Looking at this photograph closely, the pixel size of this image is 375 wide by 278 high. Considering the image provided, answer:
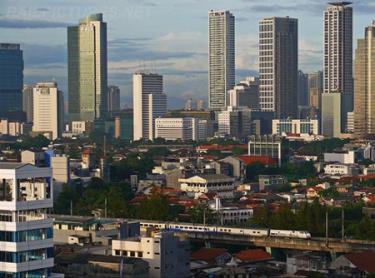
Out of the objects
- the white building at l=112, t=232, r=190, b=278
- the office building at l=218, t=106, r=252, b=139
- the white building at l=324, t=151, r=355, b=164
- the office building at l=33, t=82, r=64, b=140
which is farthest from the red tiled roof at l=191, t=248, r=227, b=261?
the office building at l=33, t=82, r=64, b=140

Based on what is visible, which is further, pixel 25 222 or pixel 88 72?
pixel 88 72

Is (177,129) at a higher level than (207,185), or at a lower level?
higher

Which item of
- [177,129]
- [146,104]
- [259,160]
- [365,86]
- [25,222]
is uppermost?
[365,86]

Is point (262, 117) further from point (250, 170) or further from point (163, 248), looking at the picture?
point (163, 248)

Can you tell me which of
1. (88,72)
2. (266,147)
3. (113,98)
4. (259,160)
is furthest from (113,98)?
(259,160)

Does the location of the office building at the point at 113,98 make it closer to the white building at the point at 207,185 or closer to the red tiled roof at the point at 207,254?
the white building at the point at 207,185

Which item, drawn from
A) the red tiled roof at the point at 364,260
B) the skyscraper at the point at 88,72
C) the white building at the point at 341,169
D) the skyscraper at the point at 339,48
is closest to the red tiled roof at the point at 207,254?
the red tiled roof at the point at 364,260

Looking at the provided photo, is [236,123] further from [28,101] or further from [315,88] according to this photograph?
[315,88]

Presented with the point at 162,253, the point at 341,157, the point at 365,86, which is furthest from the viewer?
the point at 365,86

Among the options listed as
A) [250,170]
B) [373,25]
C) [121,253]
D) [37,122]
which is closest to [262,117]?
[373,25]
